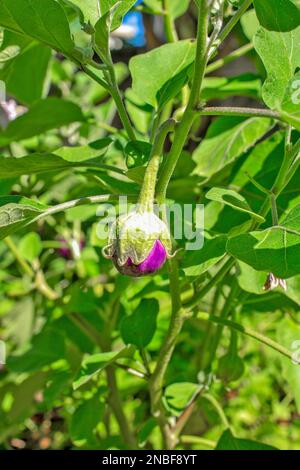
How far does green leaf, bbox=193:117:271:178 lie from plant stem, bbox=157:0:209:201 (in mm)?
217

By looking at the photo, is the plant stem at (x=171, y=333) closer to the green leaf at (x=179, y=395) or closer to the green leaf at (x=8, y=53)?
the green leaf at (x=179, y=395)

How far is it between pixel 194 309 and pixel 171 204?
0.10m

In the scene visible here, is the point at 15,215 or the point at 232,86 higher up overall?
the point at 232,86

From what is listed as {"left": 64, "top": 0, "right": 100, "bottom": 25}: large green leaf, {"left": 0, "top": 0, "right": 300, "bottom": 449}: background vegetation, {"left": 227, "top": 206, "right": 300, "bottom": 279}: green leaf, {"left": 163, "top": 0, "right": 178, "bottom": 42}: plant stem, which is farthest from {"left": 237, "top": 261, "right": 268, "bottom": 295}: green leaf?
{"left": 163, "top": 0, "right": 178, "bottom": 42}: plant stem

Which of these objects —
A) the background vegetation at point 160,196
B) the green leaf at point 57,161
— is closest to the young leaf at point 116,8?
the background vegetation at point 160,196

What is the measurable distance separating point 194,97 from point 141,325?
0.27m

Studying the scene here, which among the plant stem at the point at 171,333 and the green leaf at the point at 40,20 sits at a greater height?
the green leaf at the point at 40,20

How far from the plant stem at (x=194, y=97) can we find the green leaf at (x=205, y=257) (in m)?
0.05

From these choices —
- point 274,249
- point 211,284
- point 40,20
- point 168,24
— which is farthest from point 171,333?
point 168,24

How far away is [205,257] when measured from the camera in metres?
0.46

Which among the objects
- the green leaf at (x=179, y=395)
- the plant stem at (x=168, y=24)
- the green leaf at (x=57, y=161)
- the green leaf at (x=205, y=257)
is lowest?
the green leaf at (x=179, y=395)

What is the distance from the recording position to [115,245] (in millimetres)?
432

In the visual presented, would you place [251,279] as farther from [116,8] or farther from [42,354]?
[42,354]

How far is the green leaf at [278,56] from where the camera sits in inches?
15.7
